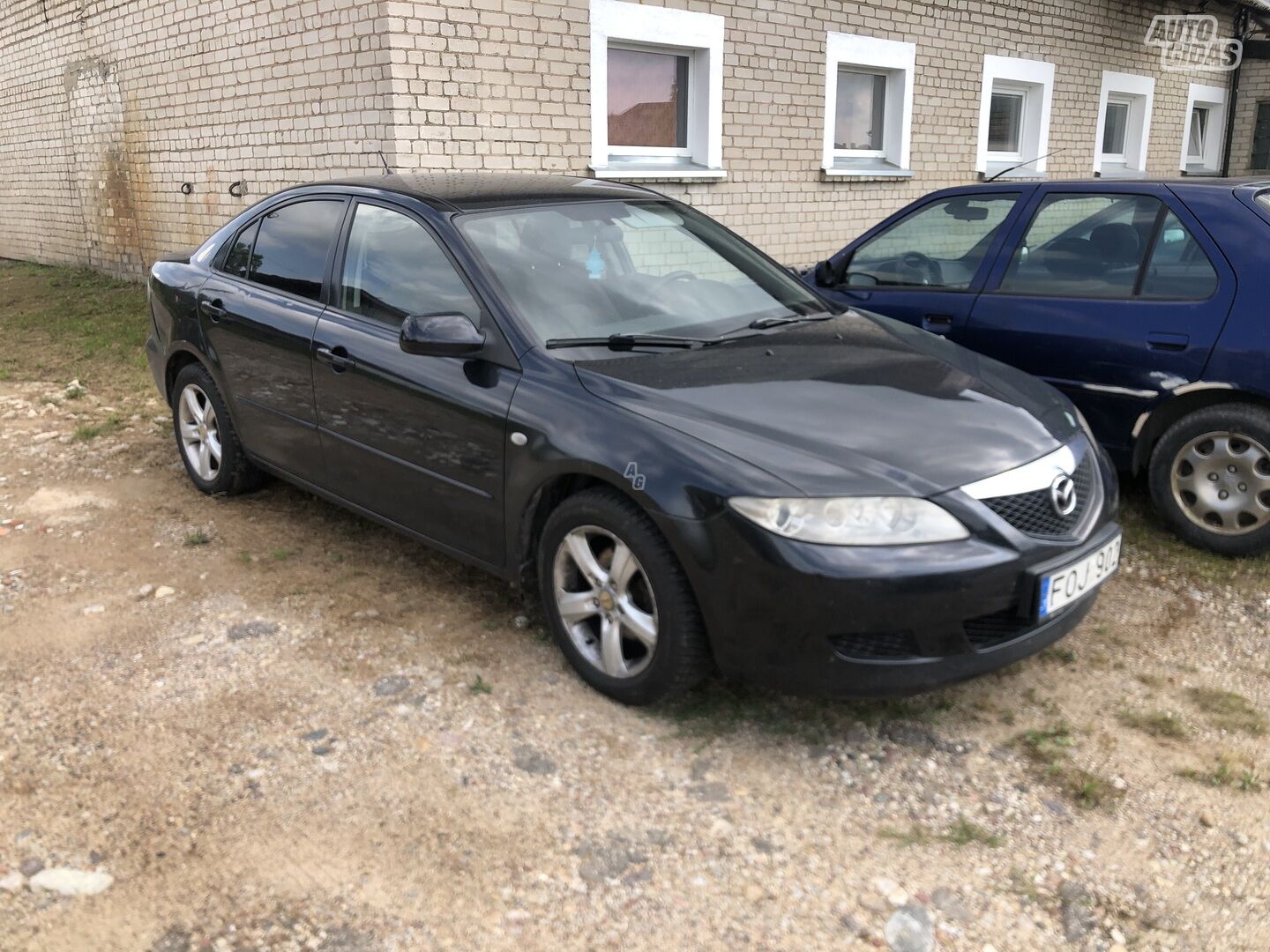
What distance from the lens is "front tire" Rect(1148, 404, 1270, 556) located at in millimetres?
4250

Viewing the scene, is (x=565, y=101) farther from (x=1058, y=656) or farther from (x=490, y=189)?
(x=1058, y=656)

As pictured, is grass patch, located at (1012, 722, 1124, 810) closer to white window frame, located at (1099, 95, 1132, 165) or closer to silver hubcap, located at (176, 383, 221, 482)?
silver hubcap, located at (176, 383, 221, 482)

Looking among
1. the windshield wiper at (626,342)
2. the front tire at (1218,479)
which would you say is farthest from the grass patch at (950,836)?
the front tire at (1218,479)

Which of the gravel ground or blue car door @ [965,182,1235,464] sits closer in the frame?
the gravel ground

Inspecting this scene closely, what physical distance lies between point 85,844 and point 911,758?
7.15 ft

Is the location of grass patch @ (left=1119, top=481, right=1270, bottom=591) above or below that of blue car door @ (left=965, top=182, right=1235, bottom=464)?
below

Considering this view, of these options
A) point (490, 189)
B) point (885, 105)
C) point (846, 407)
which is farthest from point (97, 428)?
point (885, 105)

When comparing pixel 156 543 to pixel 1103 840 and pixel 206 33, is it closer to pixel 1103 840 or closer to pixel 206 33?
pixel 1103 840

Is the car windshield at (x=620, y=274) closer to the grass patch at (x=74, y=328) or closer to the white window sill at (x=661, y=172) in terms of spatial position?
the white window sill at (x=661, y=172)

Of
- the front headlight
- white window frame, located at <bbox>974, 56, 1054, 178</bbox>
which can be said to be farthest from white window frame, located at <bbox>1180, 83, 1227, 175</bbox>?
the front headlight

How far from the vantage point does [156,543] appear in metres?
4.63

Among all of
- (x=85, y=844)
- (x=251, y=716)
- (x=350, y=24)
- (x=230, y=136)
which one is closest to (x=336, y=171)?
(x=350, y=24)

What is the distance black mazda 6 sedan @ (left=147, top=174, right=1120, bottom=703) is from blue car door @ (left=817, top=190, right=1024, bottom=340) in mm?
1130

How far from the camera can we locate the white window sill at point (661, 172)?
27.7ft
